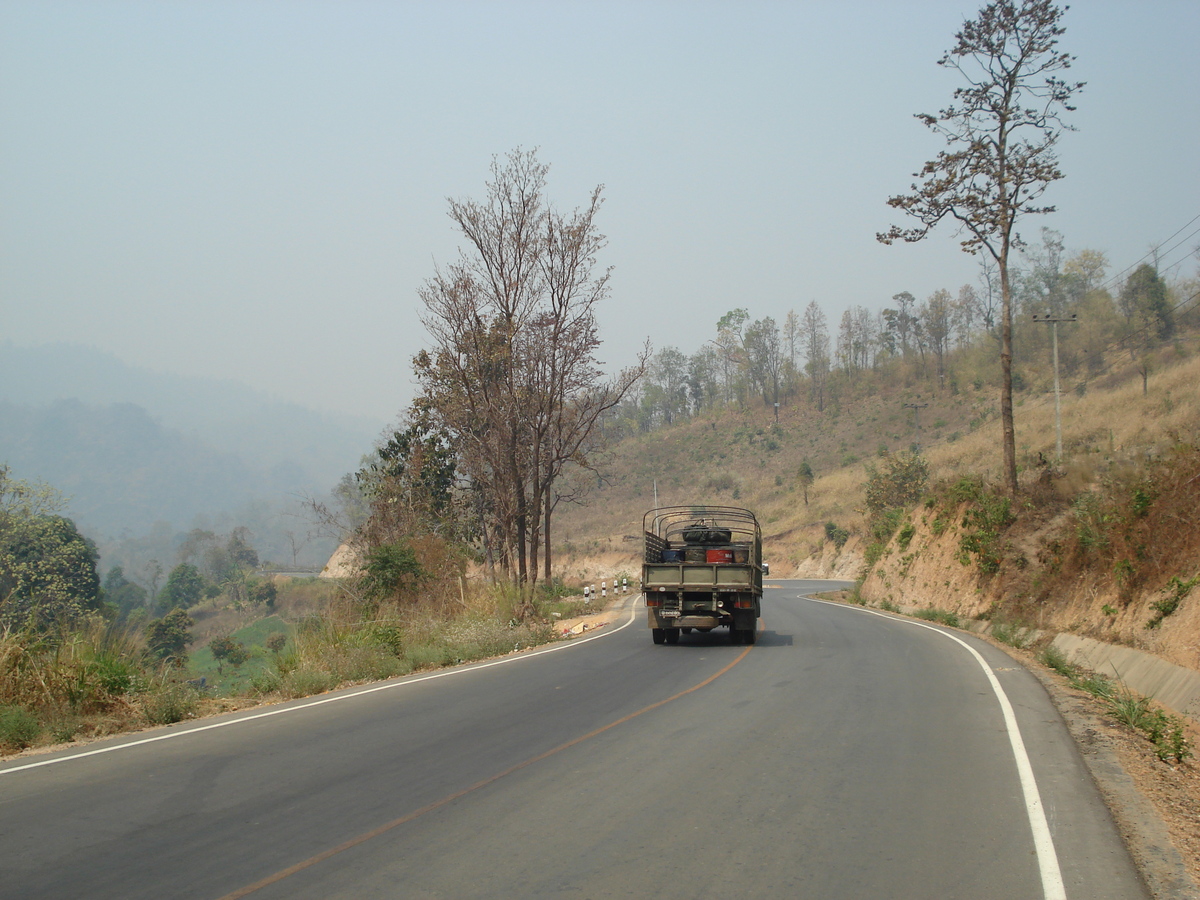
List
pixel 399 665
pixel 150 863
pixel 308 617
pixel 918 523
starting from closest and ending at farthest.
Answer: pixel 150 863, pixel 399 665, pixel 308 617, pixel 918 523

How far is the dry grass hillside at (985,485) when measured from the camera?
48.8ft

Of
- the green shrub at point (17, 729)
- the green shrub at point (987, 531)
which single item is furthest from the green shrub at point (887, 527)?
the green shrub at point (17, 729)

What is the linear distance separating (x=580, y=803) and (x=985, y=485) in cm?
2482

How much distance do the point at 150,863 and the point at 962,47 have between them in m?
27.9

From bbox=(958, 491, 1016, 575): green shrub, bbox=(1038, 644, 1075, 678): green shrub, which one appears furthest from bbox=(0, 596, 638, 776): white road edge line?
bbox=(958, 491, 1016, 575): green shrub

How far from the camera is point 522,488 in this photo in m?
26.4

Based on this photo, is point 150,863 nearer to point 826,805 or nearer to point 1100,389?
point 826,805

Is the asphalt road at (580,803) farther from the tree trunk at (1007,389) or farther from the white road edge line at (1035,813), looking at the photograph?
the tree trunk at (1007,389)

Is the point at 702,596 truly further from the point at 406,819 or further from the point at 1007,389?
the point at 1007,389

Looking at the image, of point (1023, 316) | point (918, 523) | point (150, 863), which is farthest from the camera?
point (1023, 316)

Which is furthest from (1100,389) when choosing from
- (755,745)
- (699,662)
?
(755,745)

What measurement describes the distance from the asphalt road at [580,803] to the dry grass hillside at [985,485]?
543 cm

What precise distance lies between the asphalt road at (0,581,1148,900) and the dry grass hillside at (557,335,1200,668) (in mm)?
5429

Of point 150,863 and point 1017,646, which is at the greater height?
point 150,863
